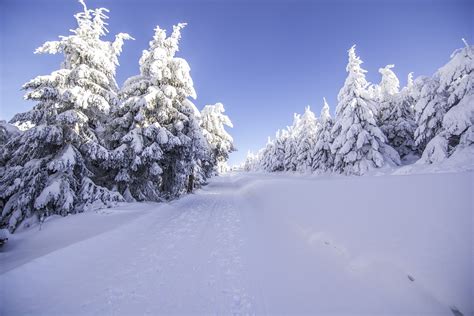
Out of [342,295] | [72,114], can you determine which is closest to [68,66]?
[72,114]

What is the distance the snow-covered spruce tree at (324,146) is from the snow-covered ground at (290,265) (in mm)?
25761

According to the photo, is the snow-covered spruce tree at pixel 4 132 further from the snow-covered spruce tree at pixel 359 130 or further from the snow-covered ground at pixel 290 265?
the snow-covered spruce tree at pixel 359 130

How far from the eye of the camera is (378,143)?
22.3 meters

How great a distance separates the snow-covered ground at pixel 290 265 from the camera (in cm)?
327

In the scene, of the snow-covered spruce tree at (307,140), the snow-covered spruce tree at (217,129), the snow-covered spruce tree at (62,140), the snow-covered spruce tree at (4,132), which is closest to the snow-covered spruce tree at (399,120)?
the snow-covered spruce tree at (307,140)

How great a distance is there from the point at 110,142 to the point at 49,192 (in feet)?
19.1

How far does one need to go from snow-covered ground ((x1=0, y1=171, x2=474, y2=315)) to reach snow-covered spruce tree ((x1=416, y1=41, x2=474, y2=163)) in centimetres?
1277

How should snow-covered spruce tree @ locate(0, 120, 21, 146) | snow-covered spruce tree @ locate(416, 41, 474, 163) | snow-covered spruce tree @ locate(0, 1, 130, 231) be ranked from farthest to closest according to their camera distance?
snow-covered spruce tree @ locate(416, 41, 474, 163) → snow-covered spruce tree @ locate(0, 120, 21, 146) → snow-covered spruce tree @ locate(0, 1, 130, 231)

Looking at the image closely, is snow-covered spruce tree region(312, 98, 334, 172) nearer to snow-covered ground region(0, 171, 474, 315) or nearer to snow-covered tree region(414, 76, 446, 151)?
snow-covered tree region(414, 76, 446, 151)

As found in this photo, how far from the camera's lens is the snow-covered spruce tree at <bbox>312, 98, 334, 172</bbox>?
30.7 metres

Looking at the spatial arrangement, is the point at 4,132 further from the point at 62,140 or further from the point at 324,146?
the point at 324,146

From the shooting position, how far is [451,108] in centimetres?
1461

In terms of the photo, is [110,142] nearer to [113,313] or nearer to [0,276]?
[0,276]

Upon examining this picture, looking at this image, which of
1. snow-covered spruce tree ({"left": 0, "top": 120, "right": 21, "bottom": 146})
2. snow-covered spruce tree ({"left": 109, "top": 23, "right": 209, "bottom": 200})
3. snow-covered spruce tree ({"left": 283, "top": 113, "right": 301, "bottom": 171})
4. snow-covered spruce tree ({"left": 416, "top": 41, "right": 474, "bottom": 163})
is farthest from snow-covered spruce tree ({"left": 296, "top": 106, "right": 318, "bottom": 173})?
snow-covered spruce tree ({"left": 0, "top": 120, "right": 21, "bottom": 146})
